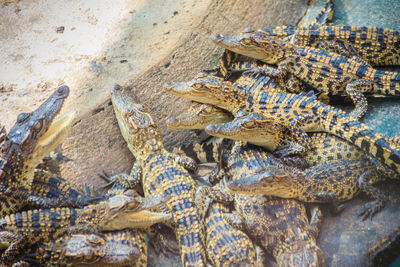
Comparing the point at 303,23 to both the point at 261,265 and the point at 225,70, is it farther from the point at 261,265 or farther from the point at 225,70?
the point at 261,265

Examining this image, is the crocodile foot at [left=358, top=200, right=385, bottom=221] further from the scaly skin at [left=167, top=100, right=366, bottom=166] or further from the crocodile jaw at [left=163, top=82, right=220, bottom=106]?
the crocodile jaw at [left=163, top=82, right=220, bottom=106]

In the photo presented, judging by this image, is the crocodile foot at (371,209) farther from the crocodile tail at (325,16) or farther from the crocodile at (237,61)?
the crocodile tail at (325,16)

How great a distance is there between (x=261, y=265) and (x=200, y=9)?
251 centimetres

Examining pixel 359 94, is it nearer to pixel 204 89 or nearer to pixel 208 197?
pixel 204 89

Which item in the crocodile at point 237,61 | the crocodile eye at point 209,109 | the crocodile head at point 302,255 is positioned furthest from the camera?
the crocodile at point 237,61

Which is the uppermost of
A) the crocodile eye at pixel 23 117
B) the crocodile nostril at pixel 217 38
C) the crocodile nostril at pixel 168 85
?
the crocodile nostril at pixel 217 38

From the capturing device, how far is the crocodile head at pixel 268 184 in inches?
107

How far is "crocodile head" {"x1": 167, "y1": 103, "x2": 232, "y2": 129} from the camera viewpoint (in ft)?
11.4

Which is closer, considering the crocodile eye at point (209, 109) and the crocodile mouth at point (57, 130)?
the crocodile mouth at point (57, 130)

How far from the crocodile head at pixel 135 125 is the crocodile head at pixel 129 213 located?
720 mm

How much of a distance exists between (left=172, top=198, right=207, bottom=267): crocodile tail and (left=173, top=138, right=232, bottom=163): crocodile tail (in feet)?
2.07

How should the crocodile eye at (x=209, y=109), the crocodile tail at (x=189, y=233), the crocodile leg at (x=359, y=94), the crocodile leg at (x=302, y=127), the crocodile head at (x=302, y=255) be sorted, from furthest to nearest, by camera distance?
the crocodile eye at (x=209, y=109) < the crocodile leg at (x=359, y=94) < the crocodile leg at (x=302, y=127) < the crocodile tail at (x=189, y=233) < the crocodile head at (x=302, y=255)

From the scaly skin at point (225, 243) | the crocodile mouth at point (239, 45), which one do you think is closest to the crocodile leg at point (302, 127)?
the scaly skin at point (225, 243)

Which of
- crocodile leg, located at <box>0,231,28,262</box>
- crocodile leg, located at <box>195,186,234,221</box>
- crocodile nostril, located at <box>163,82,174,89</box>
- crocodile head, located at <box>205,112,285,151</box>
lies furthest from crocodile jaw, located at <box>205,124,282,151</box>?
crocodile leg, located at <box>0,231,28,262</box>
